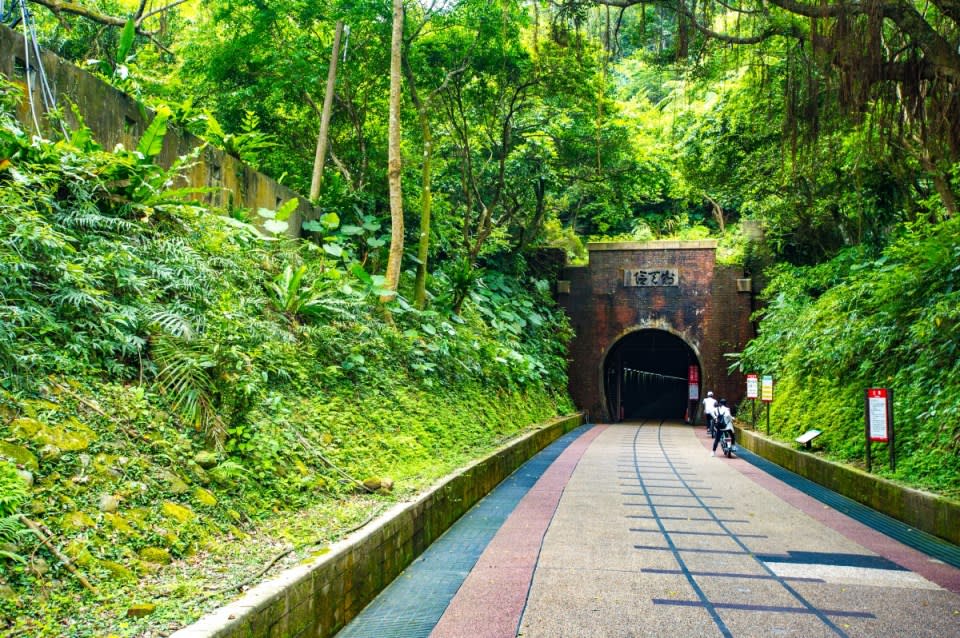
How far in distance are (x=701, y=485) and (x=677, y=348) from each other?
24.4 metres

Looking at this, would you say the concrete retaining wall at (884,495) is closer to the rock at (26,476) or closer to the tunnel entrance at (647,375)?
the rock at (26,476)

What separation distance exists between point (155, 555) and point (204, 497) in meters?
0.69

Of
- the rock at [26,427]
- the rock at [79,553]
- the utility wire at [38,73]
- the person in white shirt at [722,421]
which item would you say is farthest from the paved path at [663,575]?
the utility wire at [38,73]

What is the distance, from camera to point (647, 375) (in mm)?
39719

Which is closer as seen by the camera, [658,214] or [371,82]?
[371,82]

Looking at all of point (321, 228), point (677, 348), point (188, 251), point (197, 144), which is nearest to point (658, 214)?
point (677, 348)

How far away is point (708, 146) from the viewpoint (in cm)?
1586

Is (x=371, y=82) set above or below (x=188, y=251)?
above

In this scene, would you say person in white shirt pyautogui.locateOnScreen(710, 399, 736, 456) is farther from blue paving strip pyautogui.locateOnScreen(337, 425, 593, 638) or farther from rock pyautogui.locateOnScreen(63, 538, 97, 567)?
rock pyautogui.locateOnScreen(63, 538, 97, 567)

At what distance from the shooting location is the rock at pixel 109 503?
10.9 feet

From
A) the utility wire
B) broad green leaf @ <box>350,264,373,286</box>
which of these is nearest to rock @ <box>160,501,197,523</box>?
the utility wire

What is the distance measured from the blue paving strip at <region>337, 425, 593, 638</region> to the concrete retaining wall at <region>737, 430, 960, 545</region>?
12.6 feet

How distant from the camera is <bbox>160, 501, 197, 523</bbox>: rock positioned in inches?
143

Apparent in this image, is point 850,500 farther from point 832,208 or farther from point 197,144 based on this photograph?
point 832,208
